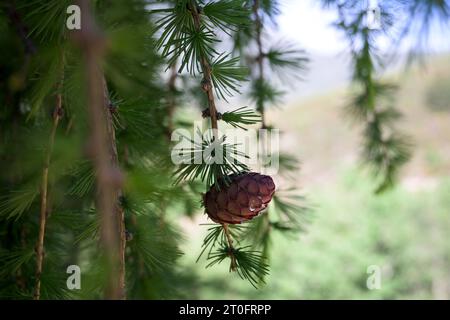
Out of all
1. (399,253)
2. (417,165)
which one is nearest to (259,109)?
(399,253)

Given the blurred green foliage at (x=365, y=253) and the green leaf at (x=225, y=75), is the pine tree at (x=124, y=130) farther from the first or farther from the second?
the blurred green foliage at (x=365, y=253)

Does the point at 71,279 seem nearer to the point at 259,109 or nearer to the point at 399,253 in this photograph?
the point at 259,109

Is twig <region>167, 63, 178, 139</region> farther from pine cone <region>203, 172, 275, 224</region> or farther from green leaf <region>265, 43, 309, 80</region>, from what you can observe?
pine cone <region>203, 172, 275, 224</region>

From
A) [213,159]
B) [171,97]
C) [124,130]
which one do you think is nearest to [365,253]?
[171,97]

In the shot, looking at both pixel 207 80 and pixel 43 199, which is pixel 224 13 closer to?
pixel 207 80

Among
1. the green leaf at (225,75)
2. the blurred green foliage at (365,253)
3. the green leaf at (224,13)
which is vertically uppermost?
the green leaf at (224,13)

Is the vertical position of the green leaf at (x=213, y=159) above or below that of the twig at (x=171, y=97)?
below

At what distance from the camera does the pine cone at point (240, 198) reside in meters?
0.40

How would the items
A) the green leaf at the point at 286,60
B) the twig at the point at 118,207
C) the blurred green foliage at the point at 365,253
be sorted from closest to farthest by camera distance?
the twig at the point at 118,207 → the green leaf at the point at 286,60 → the blurred green foliage at the point at 365,253

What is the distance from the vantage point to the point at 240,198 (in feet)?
1.32

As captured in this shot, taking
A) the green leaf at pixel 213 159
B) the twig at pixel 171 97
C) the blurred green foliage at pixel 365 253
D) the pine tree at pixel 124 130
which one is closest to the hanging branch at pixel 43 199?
the pine tree at pixel 124 130

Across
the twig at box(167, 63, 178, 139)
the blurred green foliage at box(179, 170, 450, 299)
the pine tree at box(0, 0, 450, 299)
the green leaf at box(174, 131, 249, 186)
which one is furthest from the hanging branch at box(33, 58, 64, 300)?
the blurred green foliage at box(179, 170, 450, 299)

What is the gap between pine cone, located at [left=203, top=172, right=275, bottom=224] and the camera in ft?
1.32

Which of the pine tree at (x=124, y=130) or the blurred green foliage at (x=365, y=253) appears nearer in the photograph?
the pine tree at (x=124, y=130)
